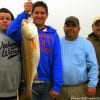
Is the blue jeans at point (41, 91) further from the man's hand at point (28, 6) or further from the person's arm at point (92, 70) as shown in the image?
the man's hand at point (28, 6)

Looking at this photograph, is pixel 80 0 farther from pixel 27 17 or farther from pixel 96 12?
pixel 27 17

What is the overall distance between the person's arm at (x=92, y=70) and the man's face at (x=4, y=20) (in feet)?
3.91

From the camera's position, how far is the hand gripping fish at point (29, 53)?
3070 millimetres

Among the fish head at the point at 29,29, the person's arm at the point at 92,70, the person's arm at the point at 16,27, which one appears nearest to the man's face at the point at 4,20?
the person's arm at the point at 16,27

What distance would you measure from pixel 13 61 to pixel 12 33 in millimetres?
283

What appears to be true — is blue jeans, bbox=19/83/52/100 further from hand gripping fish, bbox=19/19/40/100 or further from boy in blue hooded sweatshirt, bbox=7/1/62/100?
hand gripping fish, bbox=19/19/40/100

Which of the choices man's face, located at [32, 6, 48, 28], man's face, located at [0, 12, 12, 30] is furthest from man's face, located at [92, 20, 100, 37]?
man's face, located at [0, 12, 12, 30]

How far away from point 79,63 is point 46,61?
0.67 m

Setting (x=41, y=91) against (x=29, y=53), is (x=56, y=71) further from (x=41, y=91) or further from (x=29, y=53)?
(x=29, y=53)

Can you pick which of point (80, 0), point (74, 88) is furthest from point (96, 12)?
point (74, 88)

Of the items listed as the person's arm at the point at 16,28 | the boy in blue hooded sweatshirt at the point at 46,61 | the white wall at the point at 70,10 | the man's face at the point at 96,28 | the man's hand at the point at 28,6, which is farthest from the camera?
the white wall at the point at 70,10

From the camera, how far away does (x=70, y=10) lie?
4930 millimetres

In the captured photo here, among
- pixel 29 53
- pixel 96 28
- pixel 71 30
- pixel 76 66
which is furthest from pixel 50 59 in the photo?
pixel 96 28

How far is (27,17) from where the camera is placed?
10.6ft
